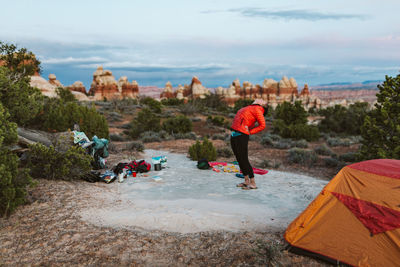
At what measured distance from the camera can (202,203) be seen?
535 cm

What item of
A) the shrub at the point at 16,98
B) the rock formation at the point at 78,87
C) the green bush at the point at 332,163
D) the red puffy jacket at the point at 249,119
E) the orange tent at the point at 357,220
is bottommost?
the green bush at the point at 332,163

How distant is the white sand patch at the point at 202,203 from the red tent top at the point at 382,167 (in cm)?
146

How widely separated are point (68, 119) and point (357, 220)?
10.0m

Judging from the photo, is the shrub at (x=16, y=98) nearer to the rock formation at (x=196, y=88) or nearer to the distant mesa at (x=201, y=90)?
the distant mesa at (x=201, y=90)

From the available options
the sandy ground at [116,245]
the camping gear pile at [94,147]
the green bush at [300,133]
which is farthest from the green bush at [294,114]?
the sandy ground at [116,245]

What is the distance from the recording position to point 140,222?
14.4 ft

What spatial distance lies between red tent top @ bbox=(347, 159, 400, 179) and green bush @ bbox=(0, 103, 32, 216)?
4933 millimetres

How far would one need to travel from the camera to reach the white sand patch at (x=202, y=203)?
14.4 ft

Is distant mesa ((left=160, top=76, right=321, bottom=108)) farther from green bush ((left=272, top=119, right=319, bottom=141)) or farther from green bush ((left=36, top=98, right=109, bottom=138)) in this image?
green bush ((left=36, top=98, right=109, bottom=138))

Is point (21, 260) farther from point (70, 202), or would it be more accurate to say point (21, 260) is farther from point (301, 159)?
point (301, 159)

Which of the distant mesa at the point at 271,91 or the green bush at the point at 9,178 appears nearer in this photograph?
the green bush at the point at 9,178

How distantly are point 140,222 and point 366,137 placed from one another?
7.74 meters

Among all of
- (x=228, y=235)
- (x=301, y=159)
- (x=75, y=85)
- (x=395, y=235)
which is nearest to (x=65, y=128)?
(x=228, y=235)

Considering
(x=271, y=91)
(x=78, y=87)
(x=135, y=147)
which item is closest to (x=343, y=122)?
(x=135, y=147)
